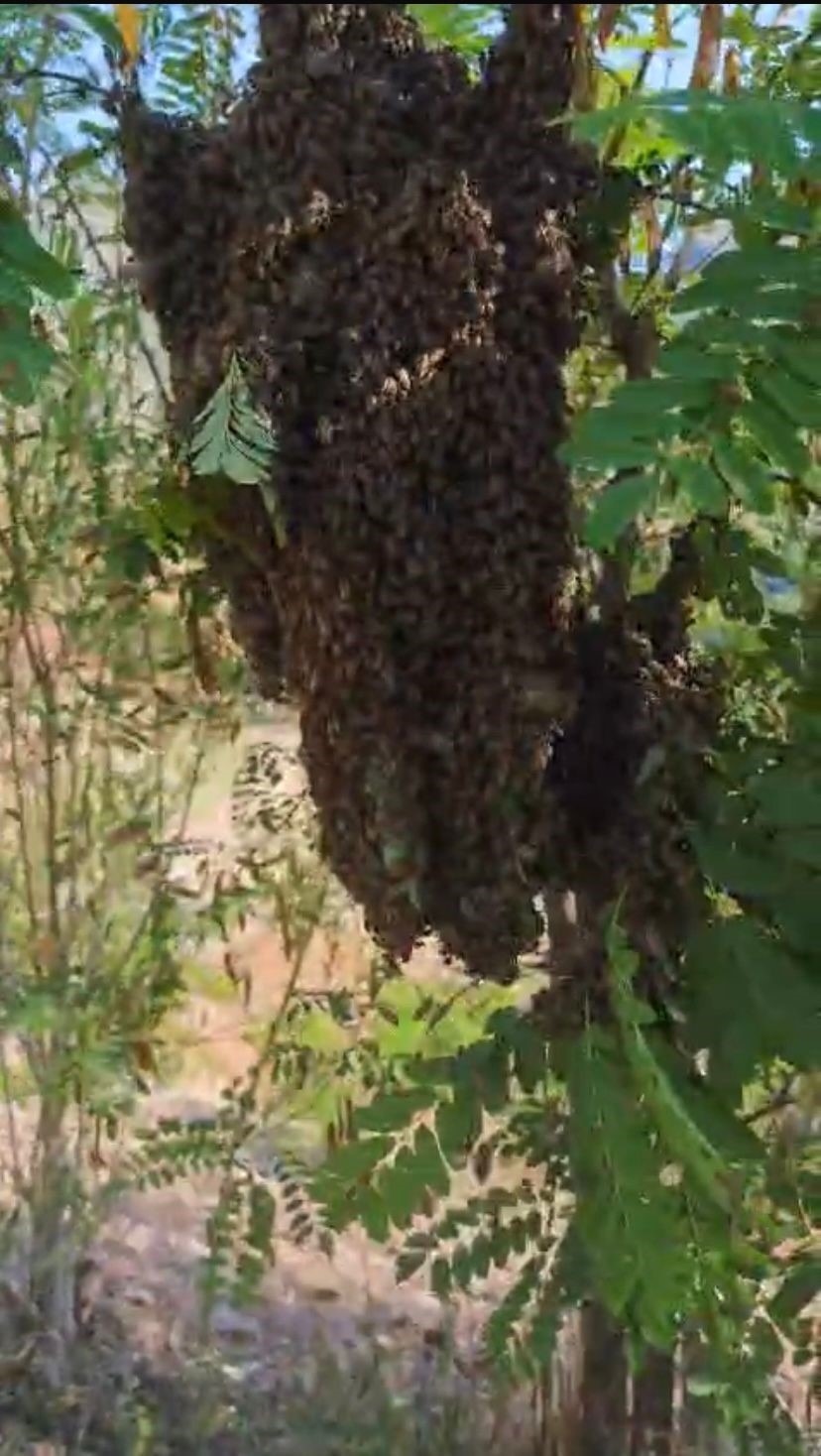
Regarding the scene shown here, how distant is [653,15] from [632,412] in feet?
2.41

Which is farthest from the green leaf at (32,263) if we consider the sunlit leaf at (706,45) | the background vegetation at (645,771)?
the sunlit leaf at (706,45)

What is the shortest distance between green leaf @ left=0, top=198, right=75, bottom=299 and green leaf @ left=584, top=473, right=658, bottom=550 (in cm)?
57

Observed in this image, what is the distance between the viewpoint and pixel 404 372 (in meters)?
1.71

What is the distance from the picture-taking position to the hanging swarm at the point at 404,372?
172 centimetres

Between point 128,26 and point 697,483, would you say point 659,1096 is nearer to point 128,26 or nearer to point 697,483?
point 697,483

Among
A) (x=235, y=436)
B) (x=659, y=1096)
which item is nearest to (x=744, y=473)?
(x=235, y=436)

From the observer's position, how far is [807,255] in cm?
167

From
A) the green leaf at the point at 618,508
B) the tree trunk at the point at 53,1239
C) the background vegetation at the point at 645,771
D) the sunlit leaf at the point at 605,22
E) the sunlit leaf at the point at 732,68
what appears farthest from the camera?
the tree trunk at the point at 53,1239

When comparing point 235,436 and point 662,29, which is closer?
point 235,436

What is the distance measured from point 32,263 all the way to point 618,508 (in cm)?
64

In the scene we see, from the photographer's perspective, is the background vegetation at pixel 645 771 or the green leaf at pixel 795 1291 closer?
the background vegetation at pixel 645 771

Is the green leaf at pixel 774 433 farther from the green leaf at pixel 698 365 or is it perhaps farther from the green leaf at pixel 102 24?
the green leaf at pixel 102 24

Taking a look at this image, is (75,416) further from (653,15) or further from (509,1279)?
(509,1279)

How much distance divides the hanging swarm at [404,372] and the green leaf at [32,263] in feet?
0.27
